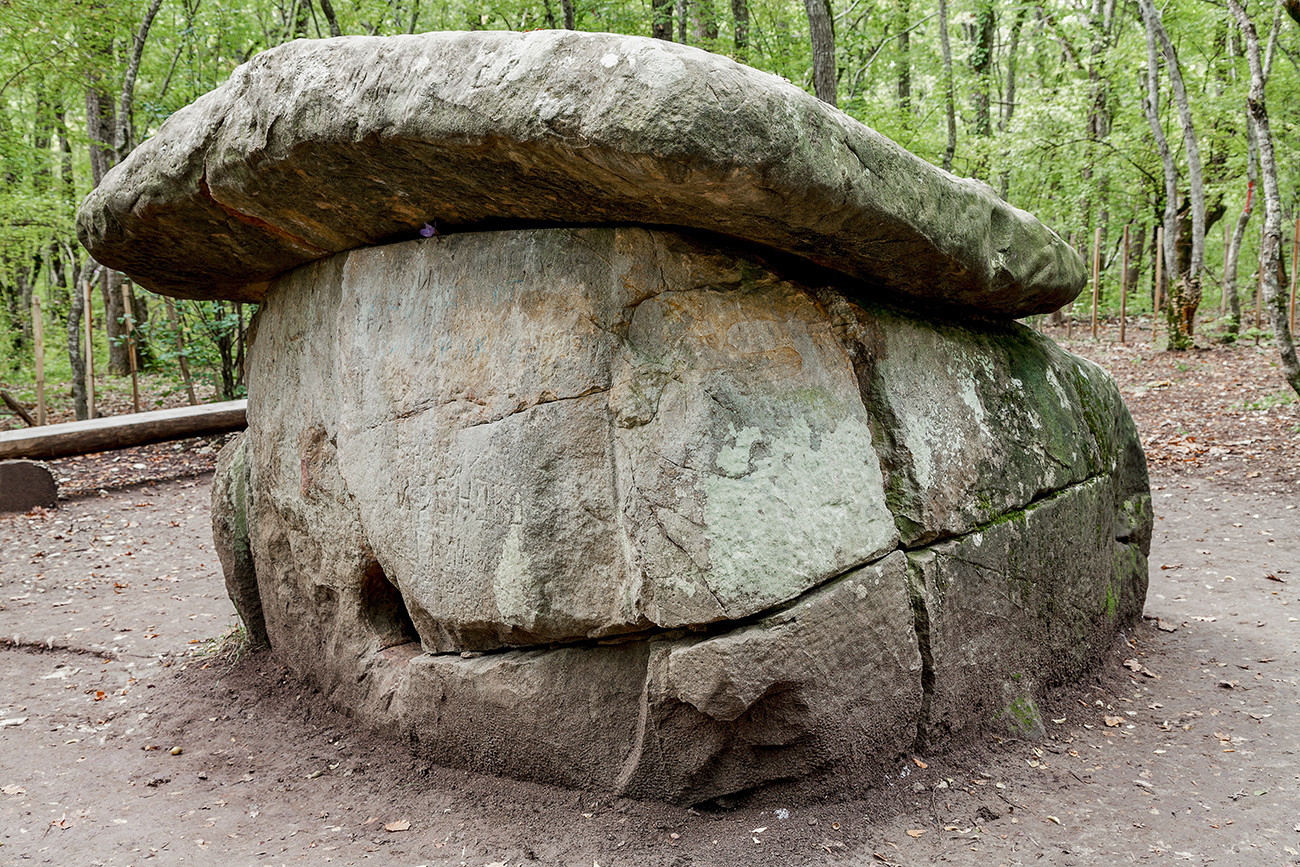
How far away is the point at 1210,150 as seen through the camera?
566 inches

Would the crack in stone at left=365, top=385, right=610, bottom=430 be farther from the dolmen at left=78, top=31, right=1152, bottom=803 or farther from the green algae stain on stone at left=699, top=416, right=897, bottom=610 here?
Answer: the green algae stain on stone at left=699, top=416, right=897, bottom=610

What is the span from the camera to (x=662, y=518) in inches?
104

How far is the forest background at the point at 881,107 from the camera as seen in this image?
33.9 feet

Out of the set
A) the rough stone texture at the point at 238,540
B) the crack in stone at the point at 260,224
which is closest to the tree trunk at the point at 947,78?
the crack in stone at the point at 260,224

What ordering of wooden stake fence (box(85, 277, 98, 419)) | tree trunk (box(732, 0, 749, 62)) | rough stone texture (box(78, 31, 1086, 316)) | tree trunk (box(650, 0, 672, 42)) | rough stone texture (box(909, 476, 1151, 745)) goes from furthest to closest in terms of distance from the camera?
1. tree trunk (box(732, 0, 749, 62))
2. wooden stake fence (box(85, 277, 98, 419))
3. tree trunk (box(650, 0, 672, 42))
4. rough stone texture (box(909, 476, 1151, 745))
5. rough stone texture (box(78, 31, 1086, 316))

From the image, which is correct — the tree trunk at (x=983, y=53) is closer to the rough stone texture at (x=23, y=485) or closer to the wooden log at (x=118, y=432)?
the wooden log at (x=118, y=432)

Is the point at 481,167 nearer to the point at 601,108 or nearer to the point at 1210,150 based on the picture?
the point at 601,108

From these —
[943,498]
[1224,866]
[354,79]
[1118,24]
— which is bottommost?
[1224,866]

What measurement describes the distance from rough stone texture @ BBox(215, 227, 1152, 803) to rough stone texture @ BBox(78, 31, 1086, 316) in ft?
0.68

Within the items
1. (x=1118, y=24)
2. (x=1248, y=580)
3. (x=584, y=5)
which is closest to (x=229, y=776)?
(x=1248, y=580)

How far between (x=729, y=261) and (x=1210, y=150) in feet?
49.9

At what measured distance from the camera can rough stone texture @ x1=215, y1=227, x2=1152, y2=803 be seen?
2.64m

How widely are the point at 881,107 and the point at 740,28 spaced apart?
274 cm

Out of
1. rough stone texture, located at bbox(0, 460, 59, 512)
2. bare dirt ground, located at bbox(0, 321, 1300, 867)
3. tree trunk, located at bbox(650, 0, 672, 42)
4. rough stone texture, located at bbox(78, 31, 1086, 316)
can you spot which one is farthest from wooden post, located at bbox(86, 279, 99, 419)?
rough stone texture, located at bbox(78, 31, 1086, 316)
